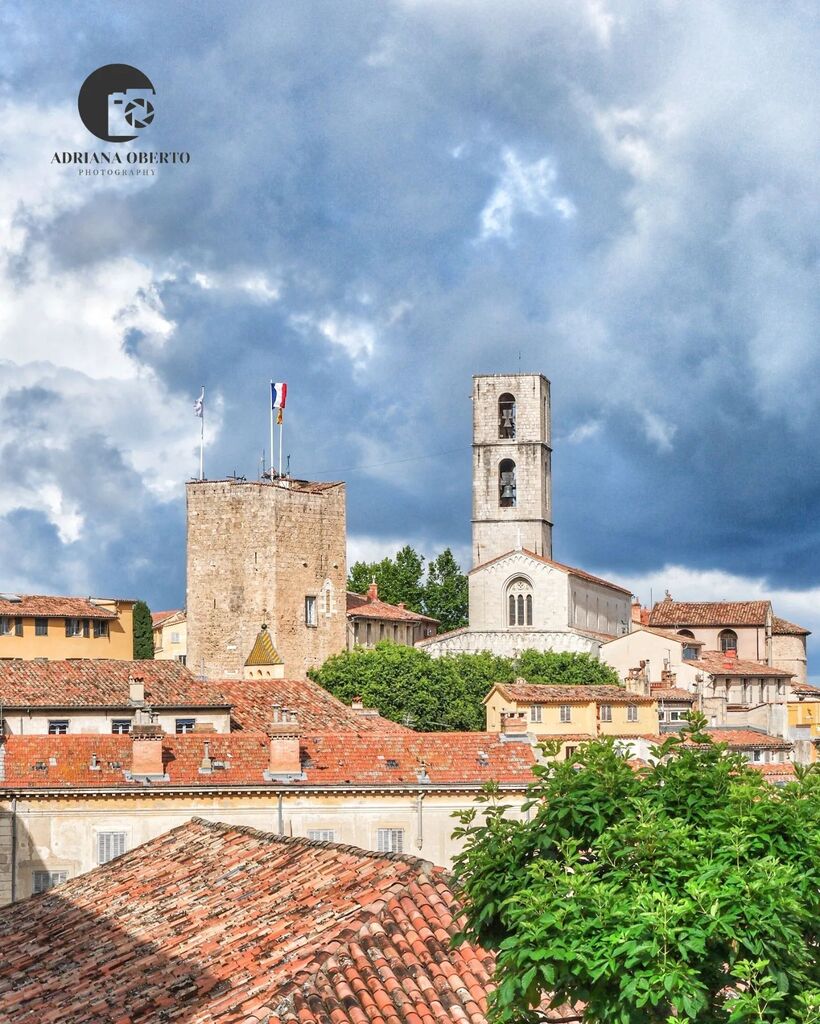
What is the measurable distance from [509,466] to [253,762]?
69547mm

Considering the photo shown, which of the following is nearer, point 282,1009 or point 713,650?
point 282,1009

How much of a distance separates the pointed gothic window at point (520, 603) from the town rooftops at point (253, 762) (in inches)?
2248

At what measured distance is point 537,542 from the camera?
103812 mm

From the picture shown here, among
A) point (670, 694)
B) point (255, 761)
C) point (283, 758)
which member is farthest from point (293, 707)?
point (670, 694)

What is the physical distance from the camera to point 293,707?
52.8m

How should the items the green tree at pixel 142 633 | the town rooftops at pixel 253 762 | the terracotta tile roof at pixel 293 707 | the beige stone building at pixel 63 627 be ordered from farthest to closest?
the green tree at pixel 142 633, the beige stone building at pixel 63 627, the terracotta tile roof at pixel 293 707, the town rooftops at pixel 253 762

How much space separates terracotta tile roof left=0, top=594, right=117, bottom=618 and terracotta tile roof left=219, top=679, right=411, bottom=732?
2227 cm

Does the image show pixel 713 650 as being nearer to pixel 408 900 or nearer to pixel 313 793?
pixel 313 793

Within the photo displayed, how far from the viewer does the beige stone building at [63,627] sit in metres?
76.3

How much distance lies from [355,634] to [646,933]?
290 ft

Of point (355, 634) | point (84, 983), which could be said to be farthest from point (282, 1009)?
point (355, 634)

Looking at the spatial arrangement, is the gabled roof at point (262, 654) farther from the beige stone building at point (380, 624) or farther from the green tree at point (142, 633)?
the beige stone building at point (380, 624)

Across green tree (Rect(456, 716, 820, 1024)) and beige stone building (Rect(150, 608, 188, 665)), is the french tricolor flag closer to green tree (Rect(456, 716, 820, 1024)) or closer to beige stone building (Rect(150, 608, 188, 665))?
beige stone building (Rect(150, 608, 188, 665))

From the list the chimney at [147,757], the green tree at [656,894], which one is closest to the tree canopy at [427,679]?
the chimney at [147,757]
